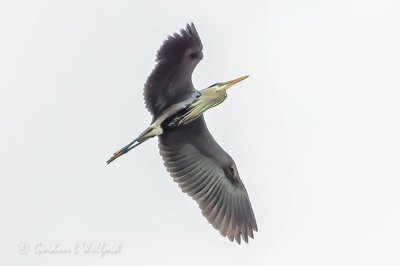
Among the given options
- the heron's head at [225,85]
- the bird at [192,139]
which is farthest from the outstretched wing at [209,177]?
the heron's head at [225,85]

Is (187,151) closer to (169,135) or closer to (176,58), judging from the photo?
(169,135)

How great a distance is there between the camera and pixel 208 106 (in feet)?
48.0

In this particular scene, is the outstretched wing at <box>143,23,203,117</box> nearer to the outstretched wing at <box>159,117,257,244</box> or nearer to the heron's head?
the heron's head

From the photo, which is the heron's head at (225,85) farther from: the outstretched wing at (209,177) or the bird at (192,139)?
the outstretched wing at (209,177)

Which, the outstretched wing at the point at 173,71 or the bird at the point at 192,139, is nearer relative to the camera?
the outstretched wing at the point at 173,71

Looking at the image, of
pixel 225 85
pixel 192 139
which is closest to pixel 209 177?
pixel 192 139

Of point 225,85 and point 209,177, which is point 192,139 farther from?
point 225,85

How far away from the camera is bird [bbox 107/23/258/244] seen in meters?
14.4

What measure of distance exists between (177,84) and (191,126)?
938 mm

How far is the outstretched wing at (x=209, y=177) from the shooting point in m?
15.5

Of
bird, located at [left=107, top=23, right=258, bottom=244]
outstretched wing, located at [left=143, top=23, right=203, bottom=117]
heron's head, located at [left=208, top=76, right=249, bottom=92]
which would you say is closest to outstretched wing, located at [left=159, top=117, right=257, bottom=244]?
bird, located at [left=107, top=23, right=258, bottom=244]

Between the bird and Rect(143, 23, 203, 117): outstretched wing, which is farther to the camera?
the bird

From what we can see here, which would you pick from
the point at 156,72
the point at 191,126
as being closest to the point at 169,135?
the point at 191,126

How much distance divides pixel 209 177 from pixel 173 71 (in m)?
2.28
